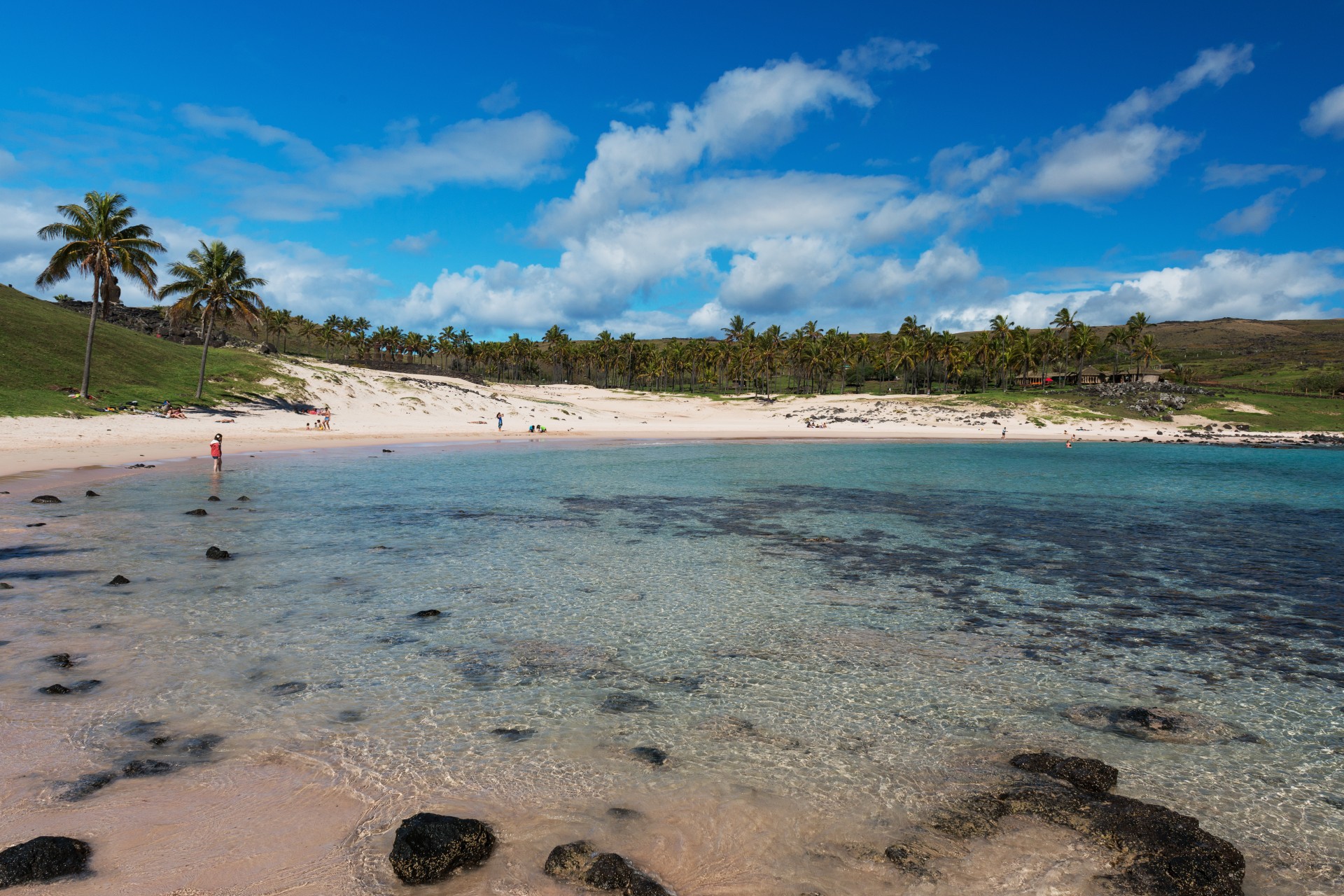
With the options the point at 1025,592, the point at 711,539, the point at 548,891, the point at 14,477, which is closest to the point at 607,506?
the point at 711,539

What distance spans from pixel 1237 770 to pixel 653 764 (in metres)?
6.11

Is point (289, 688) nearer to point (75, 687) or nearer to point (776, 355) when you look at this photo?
point (75, 687)

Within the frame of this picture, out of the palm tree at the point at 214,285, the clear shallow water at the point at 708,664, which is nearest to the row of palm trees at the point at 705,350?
the palm tree at the point at 214,285

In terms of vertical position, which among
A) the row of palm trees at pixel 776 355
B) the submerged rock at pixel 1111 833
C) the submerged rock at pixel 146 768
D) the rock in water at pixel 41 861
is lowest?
the submerged rock at pixel 146 768

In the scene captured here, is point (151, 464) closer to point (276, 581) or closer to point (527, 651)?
point (276, 581)

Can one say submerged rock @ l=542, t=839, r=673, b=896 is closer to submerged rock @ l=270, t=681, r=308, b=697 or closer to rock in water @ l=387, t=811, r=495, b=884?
rock in water @ l=387, t=811, r=495, b=884

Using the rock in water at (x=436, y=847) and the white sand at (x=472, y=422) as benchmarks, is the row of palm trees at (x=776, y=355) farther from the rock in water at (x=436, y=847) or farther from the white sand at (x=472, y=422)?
the rock in water at (x=436, y=847)

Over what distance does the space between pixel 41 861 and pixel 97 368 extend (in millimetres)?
64013

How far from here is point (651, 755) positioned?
752 cm

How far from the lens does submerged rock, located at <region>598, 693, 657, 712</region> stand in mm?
8719

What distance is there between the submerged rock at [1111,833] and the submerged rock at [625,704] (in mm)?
3668

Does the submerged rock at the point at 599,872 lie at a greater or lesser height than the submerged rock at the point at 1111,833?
lesser

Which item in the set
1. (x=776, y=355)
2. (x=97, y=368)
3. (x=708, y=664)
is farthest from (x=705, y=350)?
(x=708, y=664)

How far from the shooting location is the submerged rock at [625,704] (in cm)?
872
